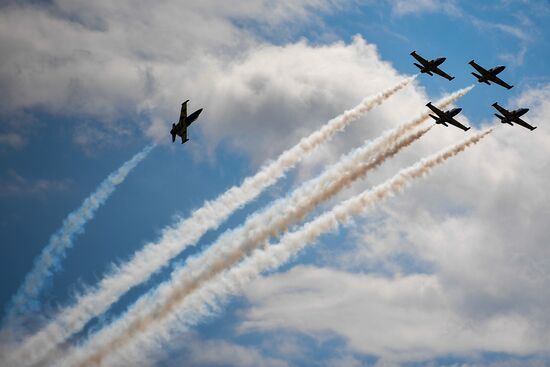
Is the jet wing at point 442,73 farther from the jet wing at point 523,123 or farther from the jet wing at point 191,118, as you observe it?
the jet wing at point 191,118

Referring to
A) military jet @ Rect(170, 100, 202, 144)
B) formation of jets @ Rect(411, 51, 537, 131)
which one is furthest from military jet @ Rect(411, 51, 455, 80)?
military jet @ Rect(170, 100, 202, 144)

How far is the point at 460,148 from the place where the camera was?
122 m

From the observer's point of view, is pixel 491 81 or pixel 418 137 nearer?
pixel 418 137

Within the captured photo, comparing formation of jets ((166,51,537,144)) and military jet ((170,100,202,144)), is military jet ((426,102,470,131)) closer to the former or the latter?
formation of jets ((166,51,537,144))

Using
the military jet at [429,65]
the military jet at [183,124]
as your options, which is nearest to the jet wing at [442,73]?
the military jet at [429,65]

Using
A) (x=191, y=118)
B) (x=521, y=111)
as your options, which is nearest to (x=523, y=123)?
(x=521, y=111)

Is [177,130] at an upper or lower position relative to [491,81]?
lower

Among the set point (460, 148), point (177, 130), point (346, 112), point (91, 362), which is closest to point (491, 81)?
point (460, 148)

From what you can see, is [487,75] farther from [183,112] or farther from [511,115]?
[183,112]

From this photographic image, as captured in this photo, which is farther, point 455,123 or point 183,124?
point 455,123

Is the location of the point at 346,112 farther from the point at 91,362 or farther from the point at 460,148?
the point at 91,362

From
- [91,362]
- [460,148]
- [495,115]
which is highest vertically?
[495,115]

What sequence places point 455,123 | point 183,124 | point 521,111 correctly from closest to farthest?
point 183,124 < point 455,123 < point 521,111

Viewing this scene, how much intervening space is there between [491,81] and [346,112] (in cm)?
2669
